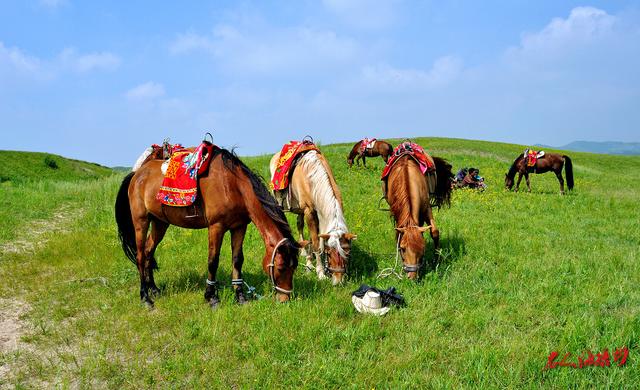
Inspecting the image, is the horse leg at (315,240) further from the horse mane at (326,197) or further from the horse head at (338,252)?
the horse head at (338,252)

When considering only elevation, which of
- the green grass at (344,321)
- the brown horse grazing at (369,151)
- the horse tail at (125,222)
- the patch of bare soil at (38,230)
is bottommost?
the green grass at (344,321)

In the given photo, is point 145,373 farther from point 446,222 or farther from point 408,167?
point 446,222

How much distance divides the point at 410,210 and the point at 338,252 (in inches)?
61.5

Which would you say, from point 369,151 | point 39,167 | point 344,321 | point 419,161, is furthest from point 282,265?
point 39,167

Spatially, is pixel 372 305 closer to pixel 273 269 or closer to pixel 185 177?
pixel 273 269

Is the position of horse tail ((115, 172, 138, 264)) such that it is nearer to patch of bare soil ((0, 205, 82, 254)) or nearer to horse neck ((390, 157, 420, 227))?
patch of bare soil ((0, 205, 82, 254))

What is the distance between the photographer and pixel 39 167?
38750mm

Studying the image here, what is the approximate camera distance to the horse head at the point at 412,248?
5980 mm

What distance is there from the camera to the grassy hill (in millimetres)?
35844

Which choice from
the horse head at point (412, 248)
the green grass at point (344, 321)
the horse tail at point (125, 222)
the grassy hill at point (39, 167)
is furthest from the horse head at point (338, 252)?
the grassy hill at point (39, 167)

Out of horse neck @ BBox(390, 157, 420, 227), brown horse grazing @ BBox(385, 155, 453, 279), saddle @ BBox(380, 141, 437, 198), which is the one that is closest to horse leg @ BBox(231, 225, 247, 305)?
brown horse grazing @ BBox(385, 155, 453, 279)

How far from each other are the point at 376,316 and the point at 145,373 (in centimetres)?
285

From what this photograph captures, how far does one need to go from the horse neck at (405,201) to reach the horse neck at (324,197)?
1.11m

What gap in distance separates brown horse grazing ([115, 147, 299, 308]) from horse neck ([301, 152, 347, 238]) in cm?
93
